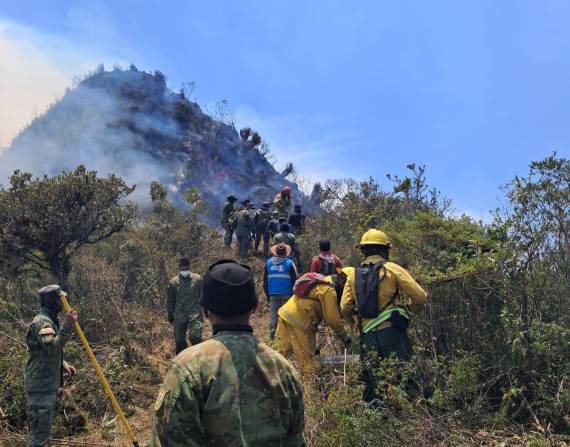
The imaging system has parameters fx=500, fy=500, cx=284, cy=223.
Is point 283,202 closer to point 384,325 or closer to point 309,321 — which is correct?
point 309,321

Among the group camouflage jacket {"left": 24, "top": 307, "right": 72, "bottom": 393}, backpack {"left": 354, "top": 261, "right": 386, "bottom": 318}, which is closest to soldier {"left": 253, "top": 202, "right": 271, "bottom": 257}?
camouflage jacket {"left": 24, "top": 307, "right": 72, "bottom": 393}

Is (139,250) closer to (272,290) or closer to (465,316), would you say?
(272,290)

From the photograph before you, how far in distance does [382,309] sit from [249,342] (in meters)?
2.58

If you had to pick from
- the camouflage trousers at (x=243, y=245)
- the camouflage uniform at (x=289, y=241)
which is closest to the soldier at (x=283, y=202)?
the camouflage trousers at (x=243, y=245)

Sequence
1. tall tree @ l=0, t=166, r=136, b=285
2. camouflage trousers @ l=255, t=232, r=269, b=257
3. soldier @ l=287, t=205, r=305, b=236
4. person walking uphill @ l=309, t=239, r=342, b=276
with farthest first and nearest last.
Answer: camouflage trousers @ l=255, t=232, r=269, b=257
soldier @ l=287, t=205, r=305, b=236
tall tree @ l=0, t=166, r=136, b=285
person walking uphill @ l=309, t=239, r=342, b=276

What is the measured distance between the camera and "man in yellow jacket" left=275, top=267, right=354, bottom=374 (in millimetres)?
4828

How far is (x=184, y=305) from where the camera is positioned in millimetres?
7027

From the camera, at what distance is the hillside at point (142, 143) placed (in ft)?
98.0

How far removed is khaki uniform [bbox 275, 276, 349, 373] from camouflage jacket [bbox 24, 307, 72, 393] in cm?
205

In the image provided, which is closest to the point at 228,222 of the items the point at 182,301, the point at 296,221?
the point at 296,221

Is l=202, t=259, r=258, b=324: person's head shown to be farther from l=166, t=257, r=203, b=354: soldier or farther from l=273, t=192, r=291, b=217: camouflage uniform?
l=273, t=192, r=291, b=217: camouflage uniform

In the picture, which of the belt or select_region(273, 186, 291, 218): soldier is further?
select_region(273, 186, 291, 218): soldier

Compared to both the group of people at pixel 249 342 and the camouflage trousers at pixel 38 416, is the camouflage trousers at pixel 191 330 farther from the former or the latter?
the camouflage trousers at pixel 38 416

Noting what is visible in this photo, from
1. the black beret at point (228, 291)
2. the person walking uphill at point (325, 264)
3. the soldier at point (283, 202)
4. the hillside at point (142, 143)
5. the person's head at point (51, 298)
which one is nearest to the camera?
the black beret at point (228, 291)
